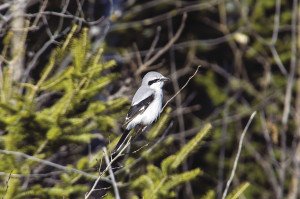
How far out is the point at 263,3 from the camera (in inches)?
413

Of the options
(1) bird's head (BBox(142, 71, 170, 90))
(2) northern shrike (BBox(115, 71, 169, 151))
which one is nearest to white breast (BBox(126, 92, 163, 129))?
(2) northern shrike (BBox(115, 71, 169, 151))

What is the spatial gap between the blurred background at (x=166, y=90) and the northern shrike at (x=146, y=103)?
0.09m

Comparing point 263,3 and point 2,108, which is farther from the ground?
point 2,108

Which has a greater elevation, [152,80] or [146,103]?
[152,80]

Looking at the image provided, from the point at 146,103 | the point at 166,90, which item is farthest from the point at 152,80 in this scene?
the point at 166,90

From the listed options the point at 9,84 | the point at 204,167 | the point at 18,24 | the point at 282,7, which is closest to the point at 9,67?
the point at 9,84

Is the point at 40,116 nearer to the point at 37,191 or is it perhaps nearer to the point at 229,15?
the point at 37,191

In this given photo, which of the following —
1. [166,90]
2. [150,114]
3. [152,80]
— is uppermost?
[152,80]

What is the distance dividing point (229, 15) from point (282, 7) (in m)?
1.04

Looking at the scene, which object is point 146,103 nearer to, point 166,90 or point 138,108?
point 138,108

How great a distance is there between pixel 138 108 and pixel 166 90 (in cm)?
470

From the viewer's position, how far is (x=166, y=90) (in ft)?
31.7

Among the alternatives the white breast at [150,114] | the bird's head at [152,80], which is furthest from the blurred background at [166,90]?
the bird's head at [152,80]

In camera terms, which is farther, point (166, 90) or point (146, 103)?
point (166, 90)
